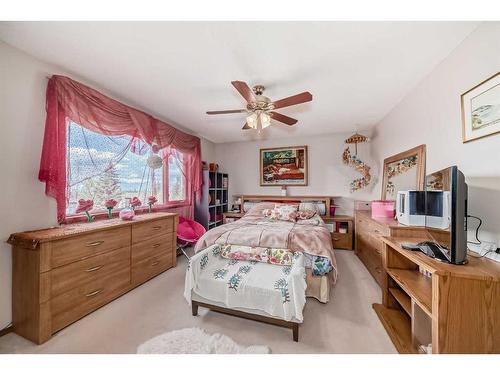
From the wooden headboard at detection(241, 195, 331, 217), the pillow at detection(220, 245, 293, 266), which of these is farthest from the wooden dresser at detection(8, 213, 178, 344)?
the wooden headboard at detection(241, 195, 331, 217)

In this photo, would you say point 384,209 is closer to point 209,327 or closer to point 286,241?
point 286,241

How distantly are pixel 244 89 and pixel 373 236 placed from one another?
95.4 inches

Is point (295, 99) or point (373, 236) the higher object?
point (295, 99)

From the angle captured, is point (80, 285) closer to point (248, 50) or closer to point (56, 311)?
point (56, 311)

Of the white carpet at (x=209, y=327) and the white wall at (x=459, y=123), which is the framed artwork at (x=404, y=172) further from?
the white carpet at (x=209, y=327)

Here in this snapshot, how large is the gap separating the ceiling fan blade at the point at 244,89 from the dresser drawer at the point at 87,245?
1926 millimetres

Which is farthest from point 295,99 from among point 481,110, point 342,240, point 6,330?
point 6,330

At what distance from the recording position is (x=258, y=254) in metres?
2.15

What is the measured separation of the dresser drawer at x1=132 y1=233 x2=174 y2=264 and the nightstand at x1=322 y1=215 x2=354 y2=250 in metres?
2.87

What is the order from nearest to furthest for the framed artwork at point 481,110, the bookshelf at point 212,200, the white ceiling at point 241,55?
the framed artwork at point 481,110, the white ceiling at point 241,55, the bookshelf at point 212,200

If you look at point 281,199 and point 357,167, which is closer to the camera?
point 357,167

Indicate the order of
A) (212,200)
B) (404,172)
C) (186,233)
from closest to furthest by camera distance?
(404,172) → (186,233) → (212,200)

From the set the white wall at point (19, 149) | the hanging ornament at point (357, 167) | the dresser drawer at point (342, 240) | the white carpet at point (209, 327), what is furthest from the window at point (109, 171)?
the hanging ornament at point (357, 167)

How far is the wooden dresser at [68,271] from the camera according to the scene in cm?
145
